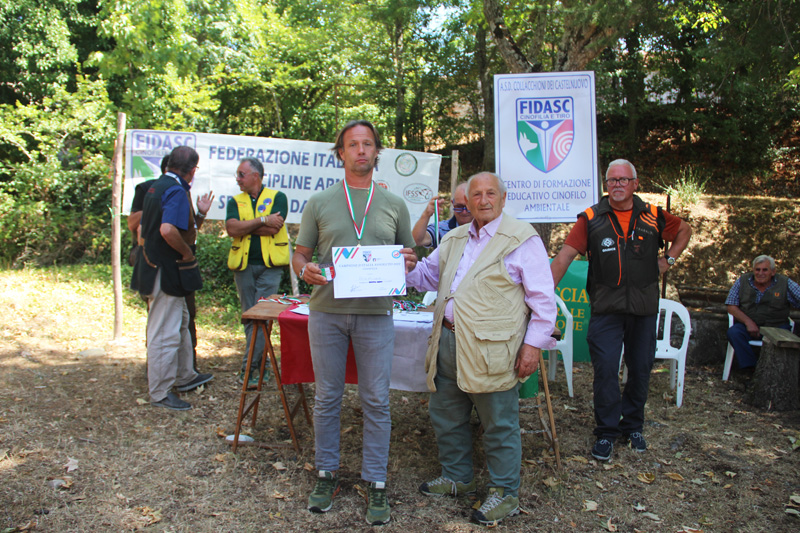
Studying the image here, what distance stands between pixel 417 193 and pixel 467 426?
3672 mm

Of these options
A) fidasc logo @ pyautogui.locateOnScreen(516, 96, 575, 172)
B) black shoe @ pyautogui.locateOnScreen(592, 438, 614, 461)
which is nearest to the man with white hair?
black shoe @ pyautogui.locateOnScreen(592, 438, 614, 461)

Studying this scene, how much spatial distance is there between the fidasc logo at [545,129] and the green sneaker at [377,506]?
122 inches

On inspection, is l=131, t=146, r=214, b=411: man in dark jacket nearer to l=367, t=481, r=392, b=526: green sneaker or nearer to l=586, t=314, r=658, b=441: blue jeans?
l=367, t=481, r=392, b=526: green sneaker

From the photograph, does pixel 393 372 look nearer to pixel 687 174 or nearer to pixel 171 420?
pixel 171 420

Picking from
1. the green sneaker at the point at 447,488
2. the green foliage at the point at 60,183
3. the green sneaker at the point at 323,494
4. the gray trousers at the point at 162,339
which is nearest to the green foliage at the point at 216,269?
the green foliage at the point at 60,183

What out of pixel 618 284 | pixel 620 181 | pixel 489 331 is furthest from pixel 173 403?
pixel 620 181

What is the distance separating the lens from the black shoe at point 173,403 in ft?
14.8

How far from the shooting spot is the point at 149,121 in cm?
947

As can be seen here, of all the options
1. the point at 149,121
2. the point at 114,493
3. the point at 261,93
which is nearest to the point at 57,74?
the point at 149,121

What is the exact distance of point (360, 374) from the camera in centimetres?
311

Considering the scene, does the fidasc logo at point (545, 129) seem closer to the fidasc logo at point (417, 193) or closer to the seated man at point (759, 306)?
the fidasc logo at point (417, 193)

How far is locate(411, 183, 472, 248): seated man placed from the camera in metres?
3.91

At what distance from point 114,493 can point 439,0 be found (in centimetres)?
1099

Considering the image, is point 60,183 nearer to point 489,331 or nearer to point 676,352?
point 489,331
